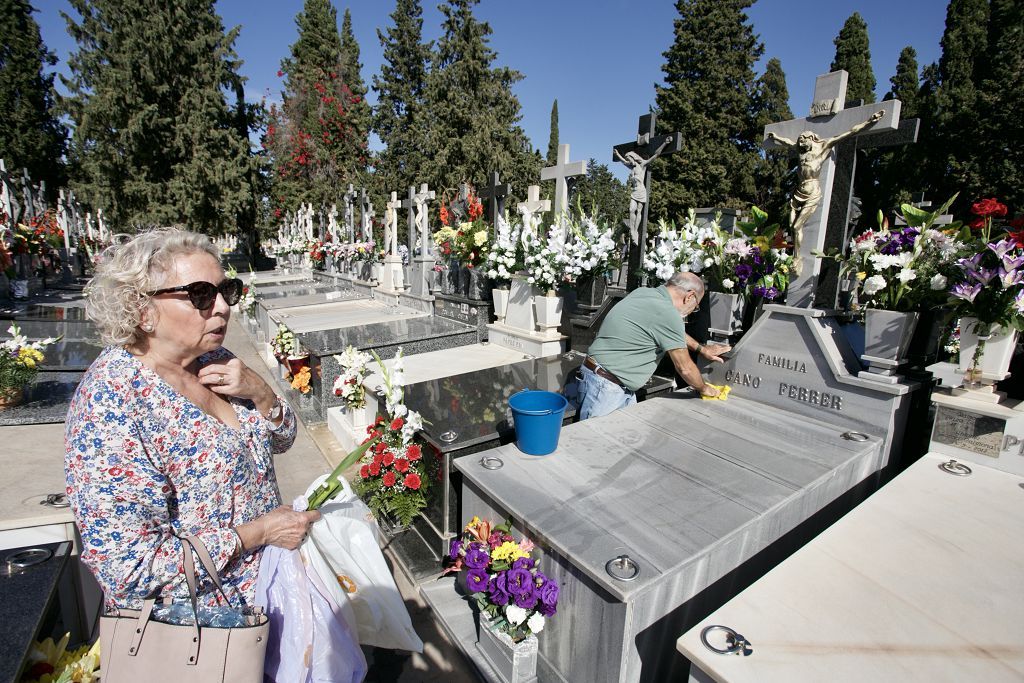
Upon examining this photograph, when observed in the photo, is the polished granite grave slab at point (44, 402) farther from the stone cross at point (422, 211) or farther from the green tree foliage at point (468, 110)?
the green tree foliage at point (468, 110)

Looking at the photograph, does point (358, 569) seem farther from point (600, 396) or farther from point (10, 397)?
point (10, 397)

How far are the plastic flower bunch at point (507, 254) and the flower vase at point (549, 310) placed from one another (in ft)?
1.79

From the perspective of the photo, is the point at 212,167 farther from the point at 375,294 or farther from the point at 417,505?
the point at 417,505

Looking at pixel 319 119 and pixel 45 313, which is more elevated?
pixel 319 119

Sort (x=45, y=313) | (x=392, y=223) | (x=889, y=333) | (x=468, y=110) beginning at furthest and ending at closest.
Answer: (x=468, y=110) → (x=392, y=223) → (x=45, y=313) → (x=889, y=333)

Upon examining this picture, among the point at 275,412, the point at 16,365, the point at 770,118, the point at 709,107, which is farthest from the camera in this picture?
the point at 770,118

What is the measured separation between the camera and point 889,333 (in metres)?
3.16

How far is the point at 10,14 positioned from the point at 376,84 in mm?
17168

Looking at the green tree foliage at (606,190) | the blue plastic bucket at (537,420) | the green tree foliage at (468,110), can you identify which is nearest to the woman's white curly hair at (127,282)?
the blue plastic bucket at (537,420)

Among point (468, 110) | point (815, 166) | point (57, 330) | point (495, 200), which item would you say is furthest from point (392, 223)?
point (468, 110)

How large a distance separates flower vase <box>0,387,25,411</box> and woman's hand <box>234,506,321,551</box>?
5.63m

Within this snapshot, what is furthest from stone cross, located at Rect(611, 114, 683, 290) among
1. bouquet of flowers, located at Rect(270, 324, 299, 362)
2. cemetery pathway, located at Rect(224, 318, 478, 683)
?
bouquet of flowers, located at Rect(270, 324, 299, 362)

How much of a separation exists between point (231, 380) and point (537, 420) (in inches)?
63.3

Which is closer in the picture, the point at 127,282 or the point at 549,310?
the point at 127,282
